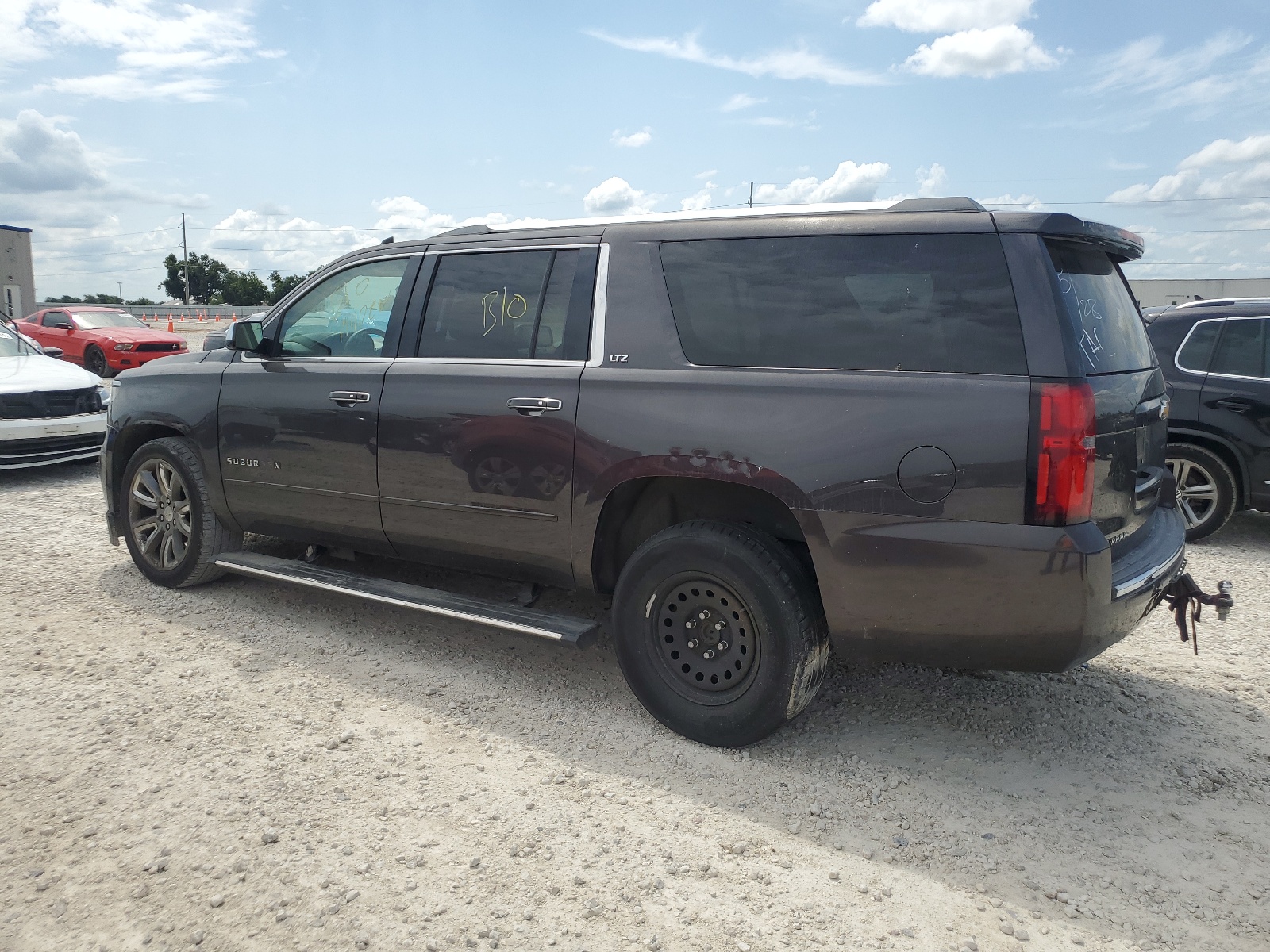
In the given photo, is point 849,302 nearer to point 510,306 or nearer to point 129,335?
point 510,306

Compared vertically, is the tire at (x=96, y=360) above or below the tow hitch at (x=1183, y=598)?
above

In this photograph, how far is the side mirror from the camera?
4676mm

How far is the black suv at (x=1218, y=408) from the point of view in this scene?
6.55 metres

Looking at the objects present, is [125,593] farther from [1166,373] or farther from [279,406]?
[1166,373]

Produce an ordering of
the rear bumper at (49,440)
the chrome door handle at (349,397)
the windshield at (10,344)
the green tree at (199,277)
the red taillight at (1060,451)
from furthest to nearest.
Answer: the green tree at (199,277)
the windshield at (10,344)
the rear bumper at (49,440)
the chrome door handle at (349,397)
the red taillight at (1060,451)

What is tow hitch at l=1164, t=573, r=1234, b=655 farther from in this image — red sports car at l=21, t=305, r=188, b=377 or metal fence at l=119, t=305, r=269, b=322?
metal fence at l=119, t=305, r=269, b=322

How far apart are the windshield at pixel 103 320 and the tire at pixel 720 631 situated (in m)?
18.9

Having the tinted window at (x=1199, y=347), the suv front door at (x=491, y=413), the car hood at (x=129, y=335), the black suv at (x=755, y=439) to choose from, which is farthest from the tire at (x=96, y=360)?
the tinted window at (x=1199, y=347)

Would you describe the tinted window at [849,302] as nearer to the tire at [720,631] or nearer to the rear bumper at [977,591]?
the rear bumper at [977,591]

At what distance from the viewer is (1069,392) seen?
9.27 ft

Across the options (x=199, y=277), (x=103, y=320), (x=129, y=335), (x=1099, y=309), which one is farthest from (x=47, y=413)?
(x=199, y=277)

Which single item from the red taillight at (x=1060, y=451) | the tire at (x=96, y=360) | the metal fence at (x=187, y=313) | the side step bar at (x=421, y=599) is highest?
the metal fence at (x=187, y=313)

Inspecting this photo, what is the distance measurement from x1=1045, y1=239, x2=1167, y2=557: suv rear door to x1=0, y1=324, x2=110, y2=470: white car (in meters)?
7.95

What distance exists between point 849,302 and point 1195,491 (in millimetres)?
4943
